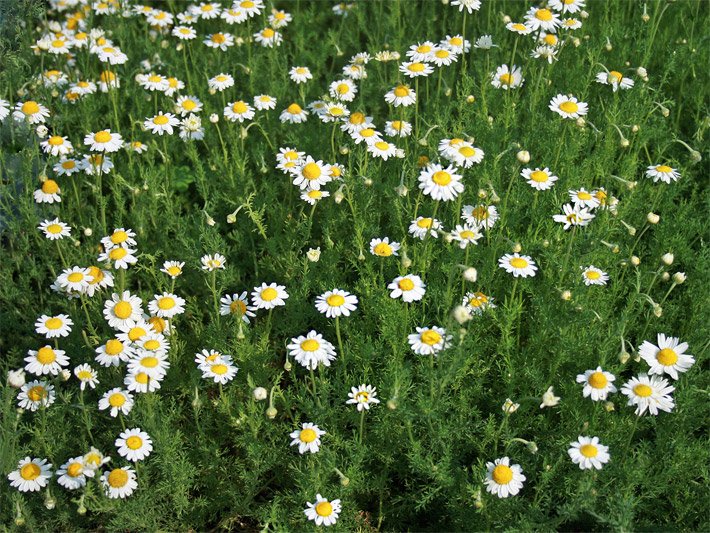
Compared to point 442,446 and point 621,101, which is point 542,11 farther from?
point 442,446

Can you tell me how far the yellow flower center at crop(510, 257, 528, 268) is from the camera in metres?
3.78

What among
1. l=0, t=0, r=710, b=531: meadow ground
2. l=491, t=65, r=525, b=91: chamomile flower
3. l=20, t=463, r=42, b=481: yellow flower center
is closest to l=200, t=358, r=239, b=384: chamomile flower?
l=0, t=0, r=710, b=531: meadow ground

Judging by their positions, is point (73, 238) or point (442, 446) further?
point (73, 238)

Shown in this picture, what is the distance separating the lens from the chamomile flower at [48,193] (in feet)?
14.6

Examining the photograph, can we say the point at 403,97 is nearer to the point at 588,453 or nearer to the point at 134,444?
the point at 588,453

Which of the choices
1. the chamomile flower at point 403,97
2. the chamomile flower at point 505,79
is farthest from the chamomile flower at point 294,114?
the chamomile flower at point 505,79

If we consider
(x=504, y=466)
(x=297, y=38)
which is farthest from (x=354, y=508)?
(x=297, y=38)

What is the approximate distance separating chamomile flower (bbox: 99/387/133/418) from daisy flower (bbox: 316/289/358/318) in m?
0.96

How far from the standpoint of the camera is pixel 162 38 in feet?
19.3

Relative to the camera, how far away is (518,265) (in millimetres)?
3783

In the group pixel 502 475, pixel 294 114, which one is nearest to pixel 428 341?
pixel 502 475

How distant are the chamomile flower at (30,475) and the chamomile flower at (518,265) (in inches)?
91.0

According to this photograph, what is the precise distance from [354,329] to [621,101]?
250 centimetres

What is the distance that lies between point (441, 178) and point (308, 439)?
134 centimetres
